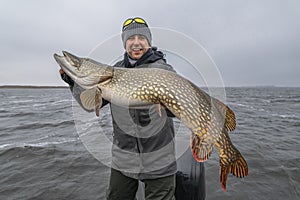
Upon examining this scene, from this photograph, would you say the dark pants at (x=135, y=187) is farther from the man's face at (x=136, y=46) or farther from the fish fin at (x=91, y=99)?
the man's face at (x=136, y=46)

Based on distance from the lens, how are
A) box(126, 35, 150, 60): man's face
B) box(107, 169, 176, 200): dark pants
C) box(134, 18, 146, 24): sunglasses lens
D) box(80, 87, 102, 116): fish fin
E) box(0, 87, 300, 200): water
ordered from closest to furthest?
1. box(107, 169, 176, 200): dark pants
2. box(80, 87, 102, 116): fish fin
3. box(126, 35, 150, 60): man's face
4. box(134, 18, 146, 24): sunglasses lens
5. box(0, 87, 300, 200): water

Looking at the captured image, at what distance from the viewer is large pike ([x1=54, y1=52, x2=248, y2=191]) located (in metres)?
2.50

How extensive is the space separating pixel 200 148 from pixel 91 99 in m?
1.57

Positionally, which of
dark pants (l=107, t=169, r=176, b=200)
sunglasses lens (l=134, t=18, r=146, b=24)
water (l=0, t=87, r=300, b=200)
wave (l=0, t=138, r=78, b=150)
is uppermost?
sunglasses lens (l=134, t=18, r=146, b=24)

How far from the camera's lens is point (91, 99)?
9.75 feet

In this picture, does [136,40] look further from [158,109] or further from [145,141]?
[145,141]

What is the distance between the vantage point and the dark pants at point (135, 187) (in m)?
2.85

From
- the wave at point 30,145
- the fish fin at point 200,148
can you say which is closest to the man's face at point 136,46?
the fish fin at point 200,148

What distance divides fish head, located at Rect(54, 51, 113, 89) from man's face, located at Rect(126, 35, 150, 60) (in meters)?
0.40

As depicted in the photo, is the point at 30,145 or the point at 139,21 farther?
the point at 30,145

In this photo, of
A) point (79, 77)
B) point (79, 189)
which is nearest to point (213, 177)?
point (79, 189)

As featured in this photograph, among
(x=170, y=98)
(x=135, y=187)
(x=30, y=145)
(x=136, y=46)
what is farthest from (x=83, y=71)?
(x=30, y=145)

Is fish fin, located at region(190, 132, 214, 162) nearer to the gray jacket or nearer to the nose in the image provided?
the gray jacket

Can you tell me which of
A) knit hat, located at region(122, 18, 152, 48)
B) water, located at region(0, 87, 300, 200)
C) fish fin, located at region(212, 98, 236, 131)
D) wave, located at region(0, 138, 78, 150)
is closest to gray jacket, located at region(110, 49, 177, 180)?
knit hat, located at region(122, 18, 152, 48)
